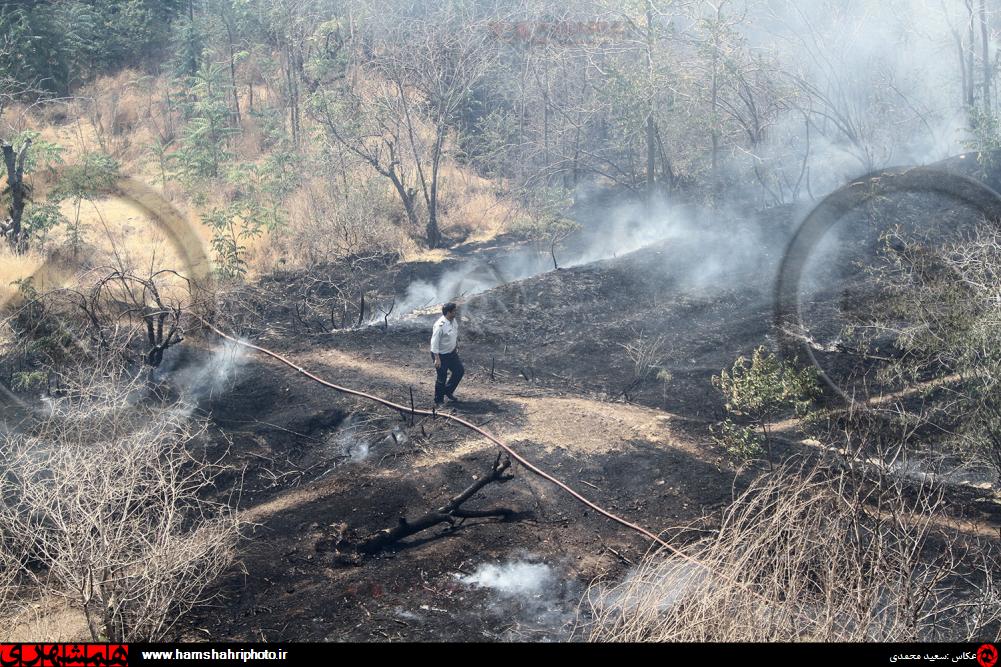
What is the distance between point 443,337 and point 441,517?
2863 millimetres

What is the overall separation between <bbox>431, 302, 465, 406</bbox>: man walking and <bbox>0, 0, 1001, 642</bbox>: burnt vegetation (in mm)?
453

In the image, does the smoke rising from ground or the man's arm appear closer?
the smoke rising from ground

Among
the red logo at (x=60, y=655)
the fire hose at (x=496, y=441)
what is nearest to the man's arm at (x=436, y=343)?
the fire hose at (x=496, y=441)

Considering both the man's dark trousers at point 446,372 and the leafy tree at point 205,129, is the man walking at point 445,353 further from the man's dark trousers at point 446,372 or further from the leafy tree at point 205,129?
the leafy tree at point 205,129

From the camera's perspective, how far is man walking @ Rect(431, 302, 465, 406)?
984 cm

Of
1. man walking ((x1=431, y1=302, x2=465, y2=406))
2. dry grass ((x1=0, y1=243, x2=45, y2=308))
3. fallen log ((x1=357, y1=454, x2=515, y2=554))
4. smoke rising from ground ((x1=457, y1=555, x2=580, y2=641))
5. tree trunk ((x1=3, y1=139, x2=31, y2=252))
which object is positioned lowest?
smoke rising from ground ((x1=457, y1=555, x2=580, y2=641))

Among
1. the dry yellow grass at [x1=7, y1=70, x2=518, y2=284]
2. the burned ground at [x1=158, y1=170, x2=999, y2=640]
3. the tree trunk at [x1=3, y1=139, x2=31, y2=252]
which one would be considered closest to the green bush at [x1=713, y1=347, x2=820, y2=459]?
the burned ground at [x1=158, y1=170, x2=999, y2=640]

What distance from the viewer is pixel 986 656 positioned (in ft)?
13.6

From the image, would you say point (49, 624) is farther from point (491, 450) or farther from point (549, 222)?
point (549, 222)

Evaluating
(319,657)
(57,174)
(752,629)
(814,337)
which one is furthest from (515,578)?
(57,174)

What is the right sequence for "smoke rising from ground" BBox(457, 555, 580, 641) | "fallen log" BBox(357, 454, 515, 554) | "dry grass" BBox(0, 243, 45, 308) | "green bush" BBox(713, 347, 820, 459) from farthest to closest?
"dry grass" BBox(0, 243, 45, 308), "green bush" BBox(713, 347, 820, 459), "fallen log" BBox(357, 454, 515, 554), "smoke rising from ground" BBox(457, 555, 580, 641)

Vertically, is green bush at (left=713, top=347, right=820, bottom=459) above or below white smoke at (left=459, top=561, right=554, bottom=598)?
above

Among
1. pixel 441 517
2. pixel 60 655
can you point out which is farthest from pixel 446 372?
pixel 60 655

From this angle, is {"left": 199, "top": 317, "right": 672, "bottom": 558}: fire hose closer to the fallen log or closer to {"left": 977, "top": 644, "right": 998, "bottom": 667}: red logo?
the fallen log
